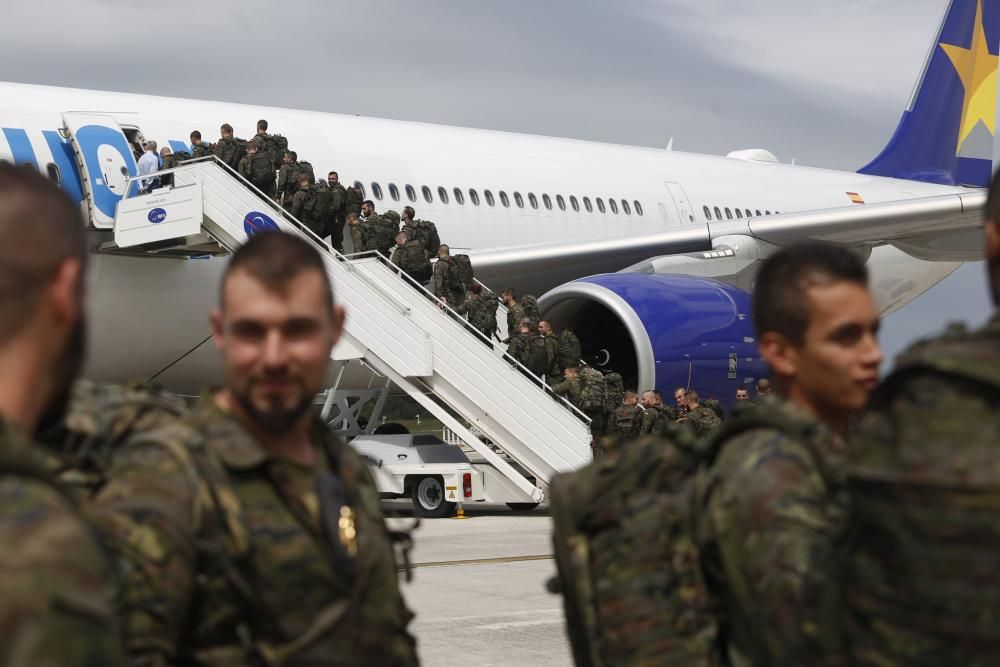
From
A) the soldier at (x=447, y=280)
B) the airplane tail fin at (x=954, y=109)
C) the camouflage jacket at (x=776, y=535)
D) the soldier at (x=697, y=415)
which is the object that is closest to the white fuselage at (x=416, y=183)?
the soldier at (x=447, y=280)

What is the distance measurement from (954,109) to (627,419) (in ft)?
46.5

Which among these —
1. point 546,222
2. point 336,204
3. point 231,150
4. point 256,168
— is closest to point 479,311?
point 336,204

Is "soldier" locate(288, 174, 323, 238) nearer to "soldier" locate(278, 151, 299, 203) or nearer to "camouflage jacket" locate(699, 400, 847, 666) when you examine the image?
"soldier" locate(278, 151, 299, 203)

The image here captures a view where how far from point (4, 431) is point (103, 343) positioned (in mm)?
9922

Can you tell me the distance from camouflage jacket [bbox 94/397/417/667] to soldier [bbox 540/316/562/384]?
9043 mm

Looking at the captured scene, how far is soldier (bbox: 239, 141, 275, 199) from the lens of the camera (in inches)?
424

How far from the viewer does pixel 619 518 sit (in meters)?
1.95

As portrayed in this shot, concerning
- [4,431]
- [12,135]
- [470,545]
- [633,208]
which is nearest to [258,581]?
[4,431]

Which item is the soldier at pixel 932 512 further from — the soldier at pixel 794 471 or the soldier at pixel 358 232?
the soldier at pixel 358 232

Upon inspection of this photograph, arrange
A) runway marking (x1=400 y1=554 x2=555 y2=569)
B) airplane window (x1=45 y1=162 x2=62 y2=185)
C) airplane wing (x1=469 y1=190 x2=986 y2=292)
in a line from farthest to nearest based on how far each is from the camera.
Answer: airplane wing (x1=469 y1=190 x2=986 y2=292) < airplane window (x1=45 y1=162 x2=62 y2=185) < runway marking (x1=400 y1=554 x2=555 y2=569)

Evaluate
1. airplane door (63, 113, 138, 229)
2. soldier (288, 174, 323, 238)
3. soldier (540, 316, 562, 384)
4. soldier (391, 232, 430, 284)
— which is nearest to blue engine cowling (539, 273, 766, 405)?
soldier (540, 316, 562, 384)

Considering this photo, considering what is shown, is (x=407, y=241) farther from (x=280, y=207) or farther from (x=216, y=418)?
(x=216, y=418)

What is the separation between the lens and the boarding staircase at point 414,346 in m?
10.1

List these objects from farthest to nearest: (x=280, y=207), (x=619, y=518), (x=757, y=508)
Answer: (x=280, y=207)
(x=619, y=518)
(x=757, y=508)
